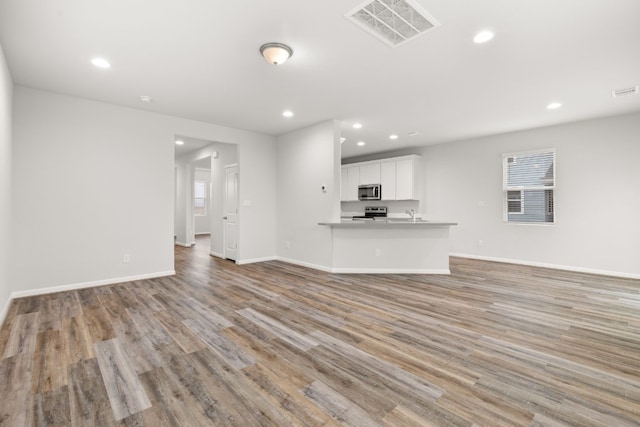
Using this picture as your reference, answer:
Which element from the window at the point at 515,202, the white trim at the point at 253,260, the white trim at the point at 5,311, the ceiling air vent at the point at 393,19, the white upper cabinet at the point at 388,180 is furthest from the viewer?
the white upper cabinet at the point at 388,180

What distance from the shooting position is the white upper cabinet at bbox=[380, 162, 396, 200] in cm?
758

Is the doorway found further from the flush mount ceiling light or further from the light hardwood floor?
the flush mount ceiling light

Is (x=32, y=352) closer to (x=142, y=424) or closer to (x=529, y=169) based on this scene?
(x=142, y=424)

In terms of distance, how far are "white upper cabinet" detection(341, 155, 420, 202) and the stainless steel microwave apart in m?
0.10

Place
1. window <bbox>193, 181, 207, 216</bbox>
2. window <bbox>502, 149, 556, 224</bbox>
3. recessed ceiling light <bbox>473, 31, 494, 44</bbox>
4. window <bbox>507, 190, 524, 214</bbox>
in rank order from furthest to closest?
1. window <bbox>193, 181, 207, 216</bbox>
2. window <bbox>507, 190, 524, 214</bbox>
3. window <bbox>502, 149, 556, 224</bbox>
4. recessed ceiling light <bbox>473, 31, 494, 44</bbox>

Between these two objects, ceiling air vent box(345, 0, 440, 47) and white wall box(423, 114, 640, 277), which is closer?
ceiling air vent box(345, 0, 440, 47)

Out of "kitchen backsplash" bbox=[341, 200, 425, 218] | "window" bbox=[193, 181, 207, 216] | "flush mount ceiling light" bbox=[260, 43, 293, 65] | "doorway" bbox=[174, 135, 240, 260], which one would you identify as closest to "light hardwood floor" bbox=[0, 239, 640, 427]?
"flush mount ceiling light" bbox=[260, 43, 293, 65]

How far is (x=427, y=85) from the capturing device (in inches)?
147

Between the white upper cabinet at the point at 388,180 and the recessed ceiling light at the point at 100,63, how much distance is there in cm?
615

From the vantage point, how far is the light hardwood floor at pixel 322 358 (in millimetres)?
1630

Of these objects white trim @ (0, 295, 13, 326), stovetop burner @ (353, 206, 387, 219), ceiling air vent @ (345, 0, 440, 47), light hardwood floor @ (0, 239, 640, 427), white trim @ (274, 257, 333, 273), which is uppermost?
ceiling air vent @ (345, 0, 440, 47)

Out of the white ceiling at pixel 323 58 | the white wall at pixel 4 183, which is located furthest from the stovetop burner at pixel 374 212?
the white wall at pixel 4 183

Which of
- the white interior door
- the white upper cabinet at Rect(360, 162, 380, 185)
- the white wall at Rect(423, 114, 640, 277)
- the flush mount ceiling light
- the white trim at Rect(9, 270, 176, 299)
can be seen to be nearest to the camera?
the flush mount ceiling light

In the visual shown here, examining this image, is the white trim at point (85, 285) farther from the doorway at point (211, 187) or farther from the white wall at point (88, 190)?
the doorway at point (211, 187)
